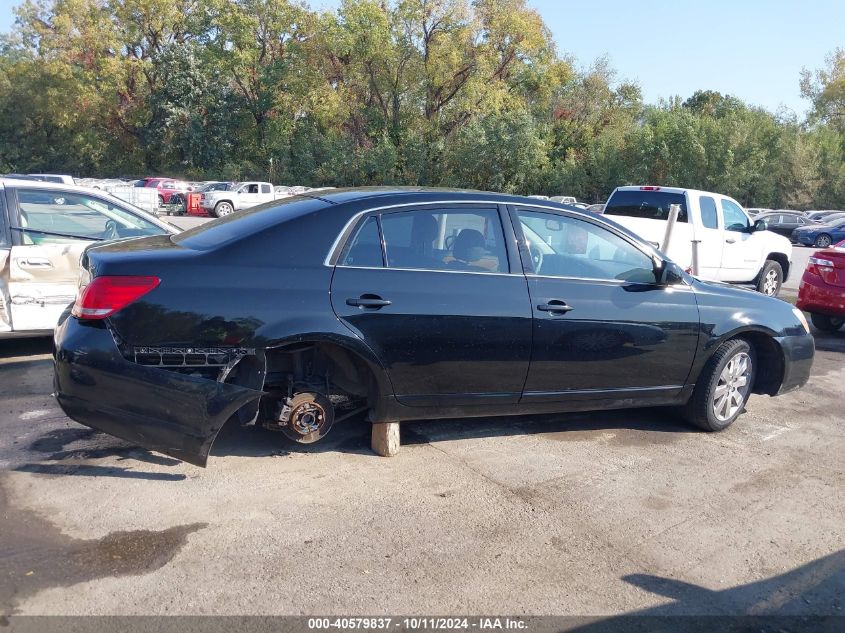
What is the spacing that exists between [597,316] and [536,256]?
1.85 feet

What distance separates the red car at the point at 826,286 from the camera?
387 inches

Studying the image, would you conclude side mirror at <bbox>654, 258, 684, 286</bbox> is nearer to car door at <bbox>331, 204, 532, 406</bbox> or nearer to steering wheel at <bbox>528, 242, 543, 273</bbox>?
steering wheel at <bbox>528, 242, 543, 273</bbox>

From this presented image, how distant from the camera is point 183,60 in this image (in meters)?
51.7

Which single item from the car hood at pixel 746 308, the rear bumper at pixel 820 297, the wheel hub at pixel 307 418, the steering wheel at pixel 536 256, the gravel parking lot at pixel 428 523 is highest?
the steering wheel at pixel 536 256

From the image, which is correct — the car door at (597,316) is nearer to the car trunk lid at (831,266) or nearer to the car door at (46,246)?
the car door at (46,246)

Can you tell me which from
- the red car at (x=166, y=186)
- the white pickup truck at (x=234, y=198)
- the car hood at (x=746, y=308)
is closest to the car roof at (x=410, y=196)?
the car hood at (x=746, y=308)

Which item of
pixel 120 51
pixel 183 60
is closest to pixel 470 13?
pixel 183 60

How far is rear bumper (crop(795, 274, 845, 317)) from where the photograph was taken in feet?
32.2

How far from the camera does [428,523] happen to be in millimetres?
4090

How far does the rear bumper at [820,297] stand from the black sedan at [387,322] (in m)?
4.73

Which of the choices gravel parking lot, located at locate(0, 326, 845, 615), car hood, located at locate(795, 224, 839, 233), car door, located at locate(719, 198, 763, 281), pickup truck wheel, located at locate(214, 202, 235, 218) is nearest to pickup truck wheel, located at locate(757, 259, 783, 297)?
car door, located at locate(719, 198, 763, 281)

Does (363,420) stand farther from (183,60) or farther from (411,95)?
(183,60)

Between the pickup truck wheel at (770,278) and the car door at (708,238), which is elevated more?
the car door at (708,238)

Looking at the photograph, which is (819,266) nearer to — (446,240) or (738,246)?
(738,246)
